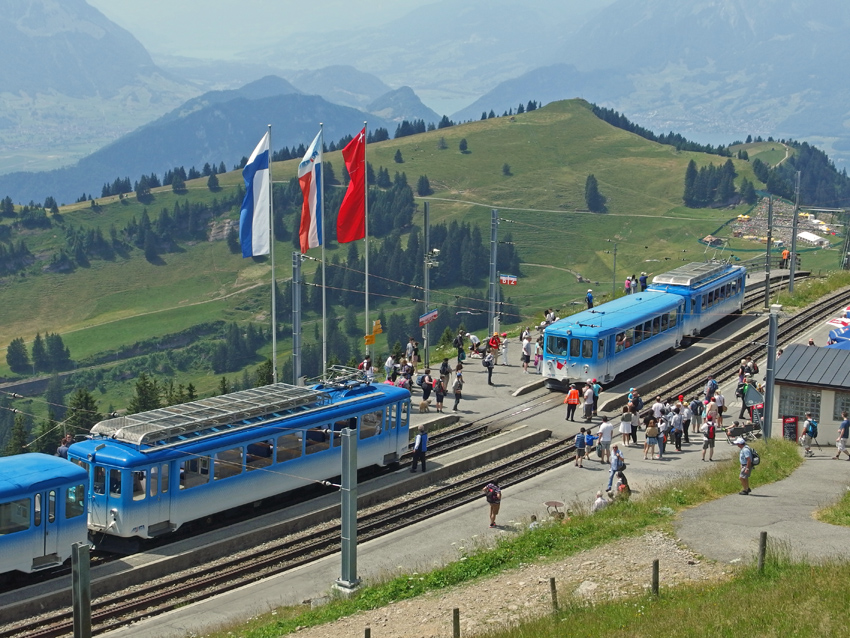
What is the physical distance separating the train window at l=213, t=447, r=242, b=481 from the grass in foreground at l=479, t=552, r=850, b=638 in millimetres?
11423

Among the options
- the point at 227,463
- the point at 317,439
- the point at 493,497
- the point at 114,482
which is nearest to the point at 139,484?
the point at 114,482

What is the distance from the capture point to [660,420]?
35.3 metres

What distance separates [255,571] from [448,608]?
7.04m

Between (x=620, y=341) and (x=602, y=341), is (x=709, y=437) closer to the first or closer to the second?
(x=602, y=341)

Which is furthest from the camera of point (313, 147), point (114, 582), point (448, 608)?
point (313, 147)

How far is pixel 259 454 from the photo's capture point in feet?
95.8

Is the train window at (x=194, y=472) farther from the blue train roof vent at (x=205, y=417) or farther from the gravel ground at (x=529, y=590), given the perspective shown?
the gravel ground at (x=529, y=590)

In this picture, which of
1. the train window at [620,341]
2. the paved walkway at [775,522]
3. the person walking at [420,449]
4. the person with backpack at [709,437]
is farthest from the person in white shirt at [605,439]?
the train window at [620,341]

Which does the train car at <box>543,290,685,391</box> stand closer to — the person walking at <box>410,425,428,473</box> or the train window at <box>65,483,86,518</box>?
the person walking at <box>410,425,428,473</box>

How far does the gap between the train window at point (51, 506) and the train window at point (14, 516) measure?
36 centimetres

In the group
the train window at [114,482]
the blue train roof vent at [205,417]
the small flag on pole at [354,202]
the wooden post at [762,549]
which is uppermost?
the small flag on pole at [354,202]

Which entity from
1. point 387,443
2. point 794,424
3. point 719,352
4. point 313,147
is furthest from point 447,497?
point 719,352

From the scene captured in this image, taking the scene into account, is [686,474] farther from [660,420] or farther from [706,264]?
[706,264]

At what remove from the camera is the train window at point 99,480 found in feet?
86.1
